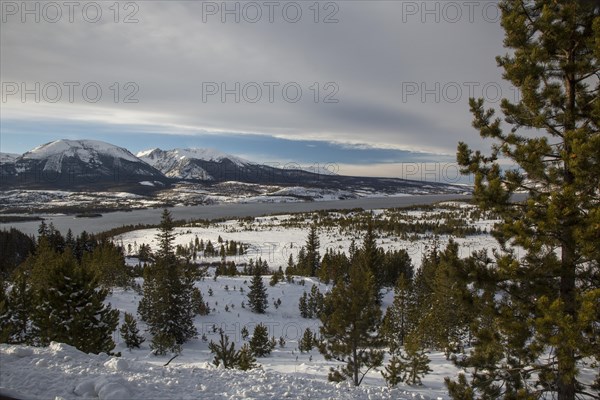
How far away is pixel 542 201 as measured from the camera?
5.99 m

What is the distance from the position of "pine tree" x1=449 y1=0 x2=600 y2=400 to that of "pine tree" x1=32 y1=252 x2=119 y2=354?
51.6ft

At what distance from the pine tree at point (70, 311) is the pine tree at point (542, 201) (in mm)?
15733

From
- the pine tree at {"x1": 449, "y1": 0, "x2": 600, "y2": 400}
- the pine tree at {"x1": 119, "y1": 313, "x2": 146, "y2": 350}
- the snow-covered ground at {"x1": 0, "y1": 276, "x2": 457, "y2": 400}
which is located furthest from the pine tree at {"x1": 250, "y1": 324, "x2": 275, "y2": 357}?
the pine tree at {"x1": 449, "y1": 0, "x2": 600, "y2": 400}

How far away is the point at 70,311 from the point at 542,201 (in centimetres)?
1905

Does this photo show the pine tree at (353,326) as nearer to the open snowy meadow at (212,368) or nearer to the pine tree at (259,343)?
the open snowy meadow at (212,368)

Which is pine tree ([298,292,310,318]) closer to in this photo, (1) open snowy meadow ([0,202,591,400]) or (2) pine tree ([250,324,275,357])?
(1) open snowy meadow ([0,202,591,400])

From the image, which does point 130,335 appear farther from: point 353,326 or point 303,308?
point 303,308

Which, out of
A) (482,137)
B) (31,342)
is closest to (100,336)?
(31,342)

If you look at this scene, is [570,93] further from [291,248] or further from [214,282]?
[291,248]

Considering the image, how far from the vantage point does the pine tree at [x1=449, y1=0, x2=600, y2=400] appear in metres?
5.54

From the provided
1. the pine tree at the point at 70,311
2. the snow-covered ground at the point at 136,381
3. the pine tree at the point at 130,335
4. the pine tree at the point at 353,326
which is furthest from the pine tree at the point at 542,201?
the pine tree at the point at 130,335

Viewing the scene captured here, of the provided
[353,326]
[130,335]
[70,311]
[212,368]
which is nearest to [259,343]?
[130,335]

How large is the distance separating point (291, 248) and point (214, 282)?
41445 millimetres

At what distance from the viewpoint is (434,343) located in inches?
914
